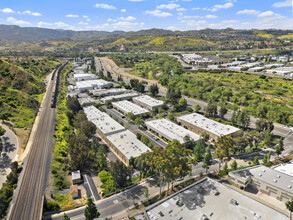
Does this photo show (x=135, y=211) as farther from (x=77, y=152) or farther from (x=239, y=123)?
(x=239, y=123)

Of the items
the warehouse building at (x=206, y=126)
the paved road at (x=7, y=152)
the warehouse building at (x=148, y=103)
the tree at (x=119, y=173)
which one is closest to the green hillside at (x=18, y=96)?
the paved road at (x=7, y=152)

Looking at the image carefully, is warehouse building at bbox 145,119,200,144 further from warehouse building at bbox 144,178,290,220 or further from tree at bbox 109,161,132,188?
warehouse building at bbox 144,178,290,220

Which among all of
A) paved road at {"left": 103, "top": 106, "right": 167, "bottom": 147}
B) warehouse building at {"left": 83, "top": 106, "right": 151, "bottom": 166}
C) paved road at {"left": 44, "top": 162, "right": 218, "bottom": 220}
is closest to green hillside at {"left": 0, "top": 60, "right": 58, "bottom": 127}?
warehouse building at {"left": 83, "top": 106, "right": 151, "bottom": 166}

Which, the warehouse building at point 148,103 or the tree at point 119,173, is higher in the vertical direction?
the warehouse building at point 148,103

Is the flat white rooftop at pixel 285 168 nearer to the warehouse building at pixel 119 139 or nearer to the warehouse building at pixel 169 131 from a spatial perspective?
the warehouse building at pixel 169 131

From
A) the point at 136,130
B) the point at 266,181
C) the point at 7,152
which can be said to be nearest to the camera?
the point at 266,181

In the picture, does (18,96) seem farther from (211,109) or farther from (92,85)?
(211,109)

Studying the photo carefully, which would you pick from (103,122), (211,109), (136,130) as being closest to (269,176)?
(211,109)
